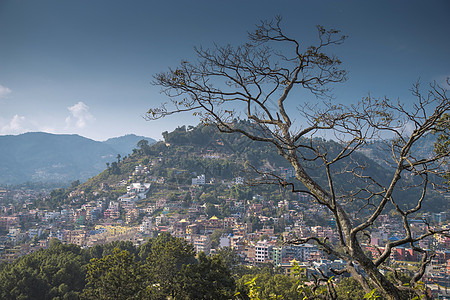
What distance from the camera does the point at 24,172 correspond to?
132875mm

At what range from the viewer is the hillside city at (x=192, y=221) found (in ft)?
86.0

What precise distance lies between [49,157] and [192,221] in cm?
13959

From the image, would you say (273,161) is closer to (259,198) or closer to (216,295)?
(259,198)

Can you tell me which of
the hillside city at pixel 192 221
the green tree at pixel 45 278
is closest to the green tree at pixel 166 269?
the green tree at pixel 45 278

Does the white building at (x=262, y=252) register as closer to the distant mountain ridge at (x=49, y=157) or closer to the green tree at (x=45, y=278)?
the green tree at (x=45, y=278)

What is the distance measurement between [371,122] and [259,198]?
4222 cm

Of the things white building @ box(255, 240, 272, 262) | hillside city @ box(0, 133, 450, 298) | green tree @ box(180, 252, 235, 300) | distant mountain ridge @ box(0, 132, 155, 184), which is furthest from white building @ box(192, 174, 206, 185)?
distant mountain ridge @ box(0, 132, 155, 184)

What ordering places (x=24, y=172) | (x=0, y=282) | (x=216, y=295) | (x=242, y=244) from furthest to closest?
1. (x=24, y=172)
2. (x=242, y=244)
3. (x=0, y=282)
4. (x=216, y=295)

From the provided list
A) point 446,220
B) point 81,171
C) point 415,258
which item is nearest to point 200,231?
point 415,258

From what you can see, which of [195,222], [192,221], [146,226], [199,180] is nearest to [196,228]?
[195,222]

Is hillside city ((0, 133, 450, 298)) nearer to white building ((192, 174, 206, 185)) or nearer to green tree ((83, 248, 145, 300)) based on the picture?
white building ((192, 174, 206, 185))

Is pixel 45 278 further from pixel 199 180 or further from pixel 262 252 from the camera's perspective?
pixel 199 180

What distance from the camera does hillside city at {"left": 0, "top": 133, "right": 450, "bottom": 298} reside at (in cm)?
2622

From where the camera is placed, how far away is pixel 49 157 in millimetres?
152500
